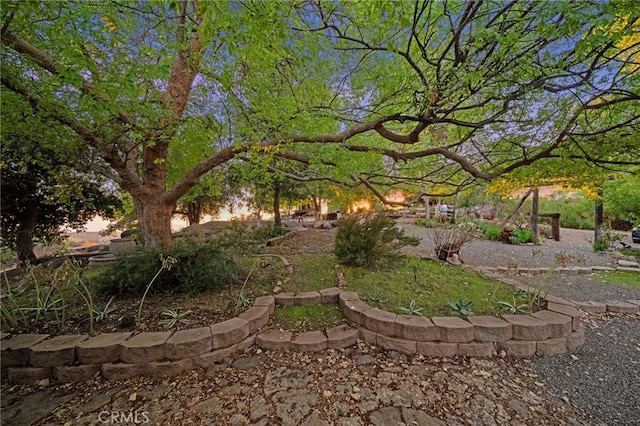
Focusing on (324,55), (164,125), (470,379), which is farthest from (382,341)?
(324,55)

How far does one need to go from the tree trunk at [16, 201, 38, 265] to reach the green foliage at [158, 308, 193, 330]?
555 centimetres

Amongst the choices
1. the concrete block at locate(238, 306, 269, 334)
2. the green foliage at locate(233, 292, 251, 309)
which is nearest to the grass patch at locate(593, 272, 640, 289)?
the concrete block at locate(238, 306, 269, 334)

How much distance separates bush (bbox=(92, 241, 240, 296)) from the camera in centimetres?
273

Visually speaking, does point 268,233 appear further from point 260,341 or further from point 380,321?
point 380,321

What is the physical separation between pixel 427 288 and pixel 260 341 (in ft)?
7.16

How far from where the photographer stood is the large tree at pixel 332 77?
2.02 metres

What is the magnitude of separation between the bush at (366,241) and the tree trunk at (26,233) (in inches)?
A: 265

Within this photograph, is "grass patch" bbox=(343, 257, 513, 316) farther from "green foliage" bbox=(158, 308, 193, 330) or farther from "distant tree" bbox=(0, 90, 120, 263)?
"distant tree" bbox=(0, 90, 120, 263)

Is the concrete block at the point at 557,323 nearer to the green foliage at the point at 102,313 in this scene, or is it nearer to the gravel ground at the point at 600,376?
the gravel ground at the point at 600,376

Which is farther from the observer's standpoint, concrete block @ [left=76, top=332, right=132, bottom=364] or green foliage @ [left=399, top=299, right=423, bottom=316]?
green foliage @ [left=399, top=299, right=423, bottom=316]

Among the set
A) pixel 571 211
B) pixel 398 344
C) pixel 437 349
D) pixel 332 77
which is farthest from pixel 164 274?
pixel 571 211

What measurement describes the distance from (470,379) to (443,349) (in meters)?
0.30

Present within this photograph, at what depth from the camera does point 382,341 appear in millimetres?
2184

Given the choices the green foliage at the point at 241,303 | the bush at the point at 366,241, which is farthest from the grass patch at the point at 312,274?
the green foliage at the point at 241,303
